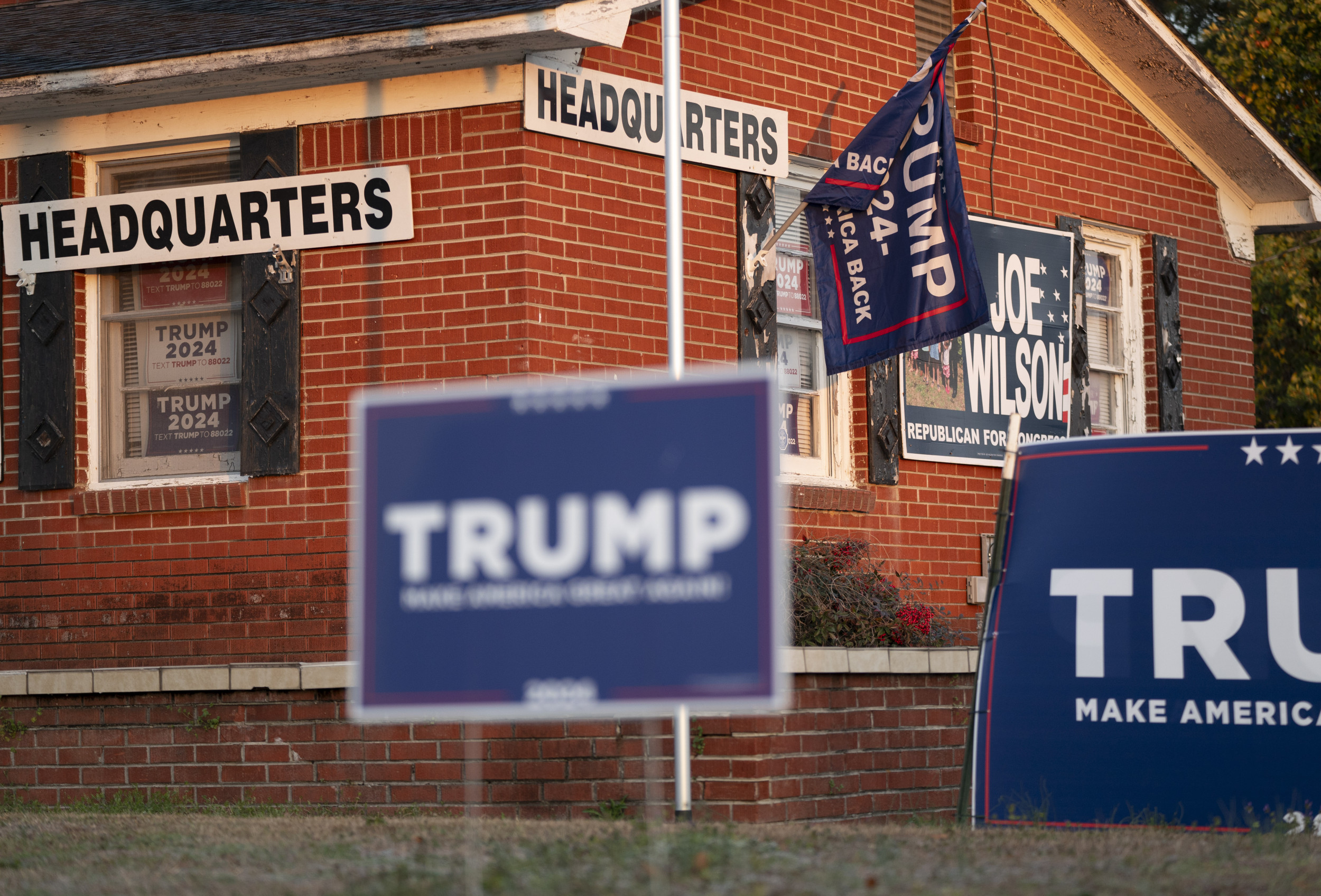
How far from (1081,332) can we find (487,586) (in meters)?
8.70

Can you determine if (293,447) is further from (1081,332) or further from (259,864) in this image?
(1081,332)

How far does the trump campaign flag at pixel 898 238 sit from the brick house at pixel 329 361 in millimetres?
575

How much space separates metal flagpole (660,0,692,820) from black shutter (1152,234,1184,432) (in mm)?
6301

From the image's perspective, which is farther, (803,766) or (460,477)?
(803,766)

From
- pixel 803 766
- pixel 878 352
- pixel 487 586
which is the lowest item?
pixel 803 766

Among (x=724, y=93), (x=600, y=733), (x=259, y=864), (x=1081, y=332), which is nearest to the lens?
(x=259, y=864)

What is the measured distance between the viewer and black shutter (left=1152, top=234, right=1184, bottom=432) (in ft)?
42.9

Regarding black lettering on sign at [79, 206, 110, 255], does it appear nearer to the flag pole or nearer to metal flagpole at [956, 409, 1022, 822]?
the flag pole

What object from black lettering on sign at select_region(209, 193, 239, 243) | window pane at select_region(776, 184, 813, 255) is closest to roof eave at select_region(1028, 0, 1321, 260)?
window pane at select_region(776, 184, 813, 255)

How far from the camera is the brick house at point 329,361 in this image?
8.87 metres

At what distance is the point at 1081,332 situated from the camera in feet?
41.2

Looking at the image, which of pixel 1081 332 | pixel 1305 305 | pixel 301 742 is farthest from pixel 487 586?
pixel 1305 305

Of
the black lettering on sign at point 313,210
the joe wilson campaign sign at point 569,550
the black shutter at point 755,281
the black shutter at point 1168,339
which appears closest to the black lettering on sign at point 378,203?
the black lettering on sign at point 313,210

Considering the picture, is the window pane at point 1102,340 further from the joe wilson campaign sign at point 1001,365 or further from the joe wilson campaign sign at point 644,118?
the joe wilson campaign sign at point 644,118
